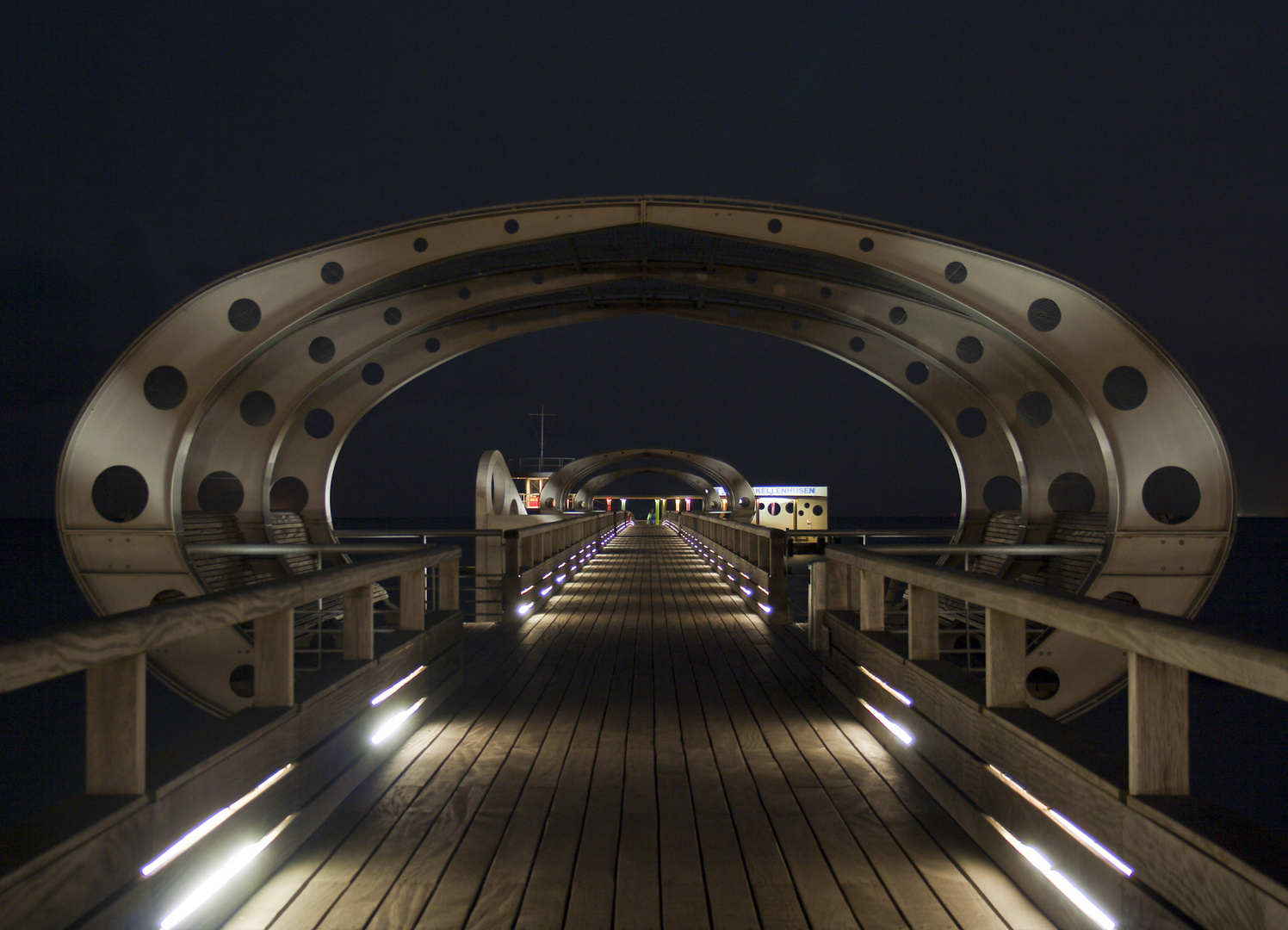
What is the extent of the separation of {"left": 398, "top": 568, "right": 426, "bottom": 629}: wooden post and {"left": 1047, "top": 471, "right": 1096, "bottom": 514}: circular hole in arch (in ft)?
38.9

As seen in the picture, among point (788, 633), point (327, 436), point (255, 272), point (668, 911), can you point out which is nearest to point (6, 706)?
point (327, 436)

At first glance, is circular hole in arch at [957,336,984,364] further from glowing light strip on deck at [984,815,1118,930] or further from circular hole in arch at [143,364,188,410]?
glowing light strip on deck at [984,815,1118,930]

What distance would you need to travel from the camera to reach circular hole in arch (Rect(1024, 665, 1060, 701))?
11.9 m

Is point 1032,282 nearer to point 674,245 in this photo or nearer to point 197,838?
point 674,245

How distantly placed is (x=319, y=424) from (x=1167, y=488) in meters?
14.5

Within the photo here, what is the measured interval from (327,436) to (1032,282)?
12.5 m

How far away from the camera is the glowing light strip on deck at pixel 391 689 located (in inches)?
176

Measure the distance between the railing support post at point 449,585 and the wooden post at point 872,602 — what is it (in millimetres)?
3165

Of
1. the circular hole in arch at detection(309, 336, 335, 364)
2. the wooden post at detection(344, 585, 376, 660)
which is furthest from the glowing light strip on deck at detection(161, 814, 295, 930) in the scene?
the circular hole in arch at detection(309, 336, 335, 364)

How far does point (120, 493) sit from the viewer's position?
452 inches

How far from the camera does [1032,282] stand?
448 inches

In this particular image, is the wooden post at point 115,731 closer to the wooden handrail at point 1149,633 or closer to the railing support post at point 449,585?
the wooden handrail at point 1149,633

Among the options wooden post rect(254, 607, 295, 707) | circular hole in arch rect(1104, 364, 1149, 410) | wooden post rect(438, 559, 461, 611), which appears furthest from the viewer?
circular hole in arch rect(1104, 364, 1149, 410)

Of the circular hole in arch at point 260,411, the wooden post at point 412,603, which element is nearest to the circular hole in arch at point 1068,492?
the wooden post at point 412,603
